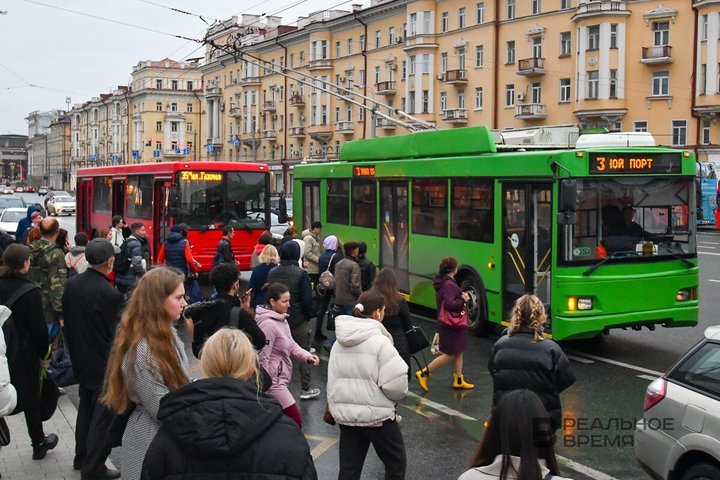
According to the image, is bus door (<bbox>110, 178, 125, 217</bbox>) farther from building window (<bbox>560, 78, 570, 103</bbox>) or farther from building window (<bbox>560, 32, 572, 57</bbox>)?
building window (<bbox>560, 32, 572, 57</bbox>)

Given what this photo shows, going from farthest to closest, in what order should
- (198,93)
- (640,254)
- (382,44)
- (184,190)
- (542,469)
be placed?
(198,93) → (382,44) → (184,190) → (640,254) → (542,469)

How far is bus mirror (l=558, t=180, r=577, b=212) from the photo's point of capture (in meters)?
10.8

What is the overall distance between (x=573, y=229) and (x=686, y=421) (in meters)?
5.72

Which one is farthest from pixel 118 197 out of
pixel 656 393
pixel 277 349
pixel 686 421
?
pixel 686 421

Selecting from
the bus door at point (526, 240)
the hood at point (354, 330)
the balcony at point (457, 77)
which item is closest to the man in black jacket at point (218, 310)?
the hood at point (354, 330)

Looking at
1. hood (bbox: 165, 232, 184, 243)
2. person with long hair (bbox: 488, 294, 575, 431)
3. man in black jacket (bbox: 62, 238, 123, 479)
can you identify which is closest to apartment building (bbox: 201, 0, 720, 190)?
hood (bbox: 165, 232, 184, 243)

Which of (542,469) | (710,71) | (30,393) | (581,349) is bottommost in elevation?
(581,349)

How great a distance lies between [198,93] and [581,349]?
110854 mm

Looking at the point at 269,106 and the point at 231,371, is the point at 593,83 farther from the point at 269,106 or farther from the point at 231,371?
the point at 231,371

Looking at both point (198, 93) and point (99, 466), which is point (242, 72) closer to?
point (198, 93)

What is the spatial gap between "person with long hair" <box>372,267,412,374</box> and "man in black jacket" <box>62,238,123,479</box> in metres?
2.53

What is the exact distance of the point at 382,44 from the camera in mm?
68125

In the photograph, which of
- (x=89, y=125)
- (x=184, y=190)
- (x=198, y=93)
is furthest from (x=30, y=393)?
(x=89, y=125)

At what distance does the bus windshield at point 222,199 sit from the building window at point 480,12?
4200cm
